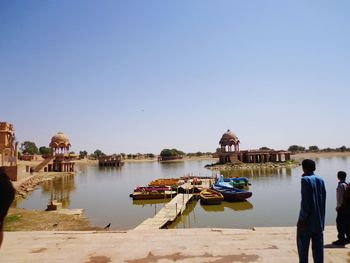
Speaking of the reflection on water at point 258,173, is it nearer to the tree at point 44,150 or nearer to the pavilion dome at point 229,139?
the pavilion dome at point 229,139

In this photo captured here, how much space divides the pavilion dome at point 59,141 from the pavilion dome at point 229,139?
3553cm

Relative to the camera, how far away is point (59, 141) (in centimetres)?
6128

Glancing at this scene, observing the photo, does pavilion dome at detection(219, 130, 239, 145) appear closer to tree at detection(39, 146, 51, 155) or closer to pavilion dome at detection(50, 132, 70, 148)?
pavilion dome at detection(50, 132, 70, 148)

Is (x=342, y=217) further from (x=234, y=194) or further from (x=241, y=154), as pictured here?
(x=241, y=154)

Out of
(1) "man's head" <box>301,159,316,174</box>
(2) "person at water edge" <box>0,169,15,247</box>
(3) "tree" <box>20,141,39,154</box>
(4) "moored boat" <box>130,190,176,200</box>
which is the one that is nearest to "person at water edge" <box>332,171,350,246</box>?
(1) "man's head" <box>301,159,316,174</box>

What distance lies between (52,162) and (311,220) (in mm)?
59913

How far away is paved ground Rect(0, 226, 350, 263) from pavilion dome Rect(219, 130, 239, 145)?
202 feet

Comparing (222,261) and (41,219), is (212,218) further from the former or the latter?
(222,261)

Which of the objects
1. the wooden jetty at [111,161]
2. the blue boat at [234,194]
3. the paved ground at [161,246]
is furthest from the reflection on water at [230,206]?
the wooden jetty at [111,161]

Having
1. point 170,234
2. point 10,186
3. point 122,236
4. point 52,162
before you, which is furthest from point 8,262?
point 52,162

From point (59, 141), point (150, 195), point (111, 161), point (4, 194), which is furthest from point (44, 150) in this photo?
point (4, 194)

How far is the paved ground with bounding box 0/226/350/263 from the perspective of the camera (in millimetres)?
5367

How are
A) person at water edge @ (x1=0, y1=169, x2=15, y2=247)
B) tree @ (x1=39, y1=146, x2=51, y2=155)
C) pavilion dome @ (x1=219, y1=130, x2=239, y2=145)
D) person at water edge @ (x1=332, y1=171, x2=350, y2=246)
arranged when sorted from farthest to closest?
tree @ (x1=39, y1=146, x2=51, y2=155)
pavilion dome @ (x1=219, y1=130, x2=239, y2=145)
person at water edge @ (x1=332, y1=171, x2=350, y2=246)
person at water edge @ (x1=0, y1=169, x2=15, y2=247)

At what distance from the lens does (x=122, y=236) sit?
691cm
